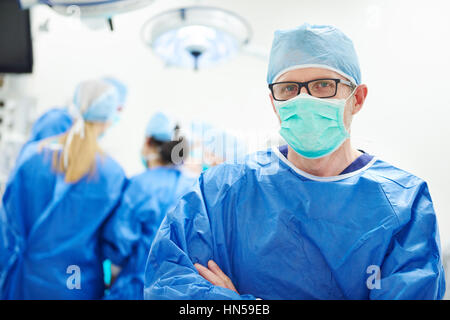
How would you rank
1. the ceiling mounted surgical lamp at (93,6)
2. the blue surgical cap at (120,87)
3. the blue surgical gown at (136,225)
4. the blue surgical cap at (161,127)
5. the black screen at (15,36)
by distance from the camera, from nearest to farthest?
1. the ceiling mounted surgical lamp at (93,6)
2. the blue surgical gown at (136,225)
3. the blue surgical cap at (120,87)
4. the black screen at (15,36)
5. the blue surgical cap at (161,127)

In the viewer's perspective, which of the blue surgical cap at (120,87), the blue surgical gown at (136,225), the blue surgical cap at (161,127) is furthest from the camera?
the blue surgical cap at (161,127)

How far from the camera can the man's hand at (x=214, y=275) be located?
82cm

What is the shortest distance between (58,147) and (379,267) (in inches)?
53.0

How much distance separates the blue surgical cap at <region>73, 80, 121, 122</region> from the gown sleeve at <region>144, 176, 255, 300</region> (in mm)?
842

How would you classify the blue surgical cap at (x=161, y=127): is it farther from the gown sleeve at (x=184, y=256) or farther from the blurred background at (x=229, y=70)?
the gown sleeve at (x=184, y=256)

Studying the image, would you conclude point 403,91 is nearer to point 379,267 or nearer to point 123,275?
point 379,267

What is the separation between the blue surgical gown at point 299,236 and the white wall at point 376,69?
0.09m

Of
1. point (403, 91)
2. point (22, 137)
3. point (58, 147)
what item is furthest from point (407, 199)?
point (22, 137)

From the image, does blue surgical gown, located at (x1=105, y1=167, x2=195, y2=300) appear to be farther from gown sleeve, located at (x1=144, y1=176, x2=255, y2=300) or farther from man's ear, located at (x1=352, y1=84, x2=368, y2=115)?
man's ear, located at (x1=352, y1=84, x2=368, y2=115)

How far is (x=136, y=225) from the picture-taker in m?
1.59

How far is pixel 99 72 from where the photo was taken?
1780 mm

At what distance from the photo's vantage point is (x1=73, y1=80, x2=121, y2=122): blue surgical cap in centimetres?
153

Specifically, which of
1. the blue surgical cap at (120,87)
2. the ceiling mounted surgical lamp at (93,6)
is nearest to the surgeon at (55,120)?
the blue surgical cap at (120,87)

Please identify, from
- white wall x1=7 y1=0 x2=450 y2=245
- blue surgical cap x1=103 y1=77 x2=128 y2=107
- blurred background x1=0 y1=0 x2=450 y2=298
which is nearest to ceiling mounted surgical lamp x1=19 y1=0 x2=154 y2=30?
blurred background x1=0 y1=0 x2=450 y2=298
